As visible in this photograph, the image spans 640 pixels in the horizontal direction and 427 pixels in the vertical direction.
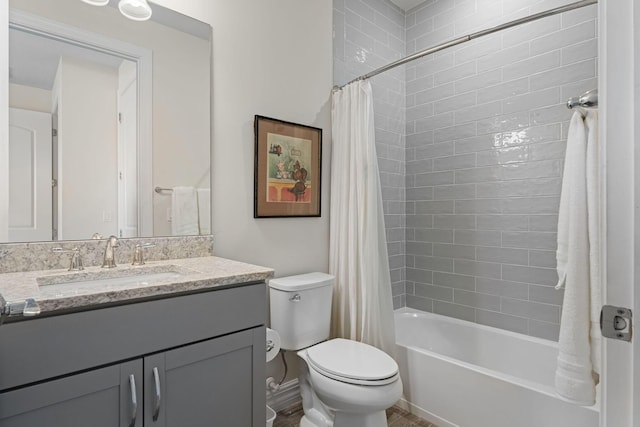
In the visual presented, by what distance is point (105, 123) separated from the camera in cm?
152

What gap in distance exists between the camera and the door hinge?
2.17 ft

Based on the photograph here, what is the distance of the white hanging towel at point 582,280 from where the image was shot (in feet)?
4.61

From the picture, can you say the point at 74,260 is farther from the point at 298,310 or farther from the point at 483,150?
Result: the point at 483,150

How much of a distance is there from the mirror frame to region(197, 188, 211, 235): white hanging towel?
0.73 feet

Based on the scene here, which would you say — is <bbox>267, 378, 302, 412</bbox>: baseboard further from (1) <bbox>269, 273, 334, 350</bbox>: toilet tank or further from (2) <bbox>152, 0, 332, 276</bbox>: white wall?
(2) <bbox>152, 0, 332, 276</bbox>: white wall

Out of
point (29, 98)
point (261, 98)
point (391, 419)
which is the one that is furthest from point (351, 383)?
point (29, 98)

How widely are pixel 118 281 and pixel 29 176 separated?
527 mm

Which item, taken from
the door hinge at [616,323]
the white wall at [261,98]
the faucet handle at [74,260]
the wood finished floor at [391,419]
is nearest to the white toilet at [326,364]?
the wood finished floor at [391,419]

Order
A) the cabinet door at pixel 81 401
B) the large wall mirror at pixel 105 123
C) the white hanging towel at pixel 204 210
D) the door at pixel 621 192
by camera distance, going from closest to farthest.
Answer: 1. the door at pixel 621 192
2. the cabinet door at pixel 81 401
3. the large wall mirror at pixel 105 123
4. the white hanging towel at pixel 204 210

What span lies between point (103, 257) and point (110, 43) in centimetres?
93

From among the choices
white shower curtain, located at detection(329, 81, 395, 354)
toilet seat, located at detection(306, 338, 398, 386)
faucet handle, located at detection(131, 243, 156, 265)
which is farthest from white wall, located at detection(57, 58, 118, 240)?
white shower curtain, located at detection(329, 81, 395, 354)

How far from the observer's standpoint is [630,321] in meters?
0.66

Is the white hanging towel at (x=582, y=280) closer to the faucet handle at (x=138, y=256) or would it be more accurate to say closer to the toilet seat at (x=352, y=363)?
the toilet seat at (x=352, y=363)

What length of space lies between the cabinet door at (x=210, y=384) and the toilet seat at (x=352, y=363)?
37cm
